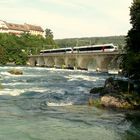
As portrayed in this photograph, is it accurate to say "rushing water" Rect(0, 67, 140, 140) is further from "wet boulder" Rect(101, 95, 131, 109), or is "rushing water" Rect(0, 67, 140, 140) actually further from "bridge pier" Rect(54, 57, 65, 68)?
"bridge pier" Rect(54, 57, 65, 68)

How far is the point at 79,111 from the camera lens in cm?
3572

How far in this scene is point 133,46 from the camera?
1607 inches

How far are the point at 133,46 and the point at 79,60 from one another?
9774 centimetres

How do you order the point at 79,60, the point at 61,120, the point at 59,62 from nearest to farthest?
1. the point at 61,120
2. the point at 79,60
3. the point at 59,62

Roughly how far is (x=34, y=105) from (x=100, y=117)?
8064mm

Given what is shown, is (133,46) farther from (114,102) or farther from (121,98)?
(114,102)

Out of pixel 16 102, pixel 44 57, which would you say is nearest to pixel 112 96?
pixel 16 102

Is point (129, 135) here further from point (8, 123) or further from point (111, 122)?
point (8, 123)

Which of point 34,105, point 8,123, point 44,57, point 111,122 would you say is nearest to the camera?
point 8,123

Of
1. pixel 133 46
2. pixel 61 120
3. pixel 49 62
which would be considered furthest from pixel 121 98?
pixel 49 62

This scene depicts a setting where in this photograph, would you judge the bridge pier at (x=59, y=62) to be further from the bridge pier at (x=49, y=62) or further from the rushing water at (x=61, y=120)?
the rushing water at (x=61, y=120)

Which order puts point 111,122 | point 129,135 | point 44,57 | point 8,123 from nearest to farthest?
point 129,135, point 8,123, point 111,122, point 44,57

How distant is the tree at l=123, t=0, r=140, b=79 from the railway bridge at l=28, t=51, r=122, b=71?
5499 centimetres

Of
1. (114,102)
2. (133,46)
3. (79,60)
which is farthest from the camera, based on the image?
(79,60)
